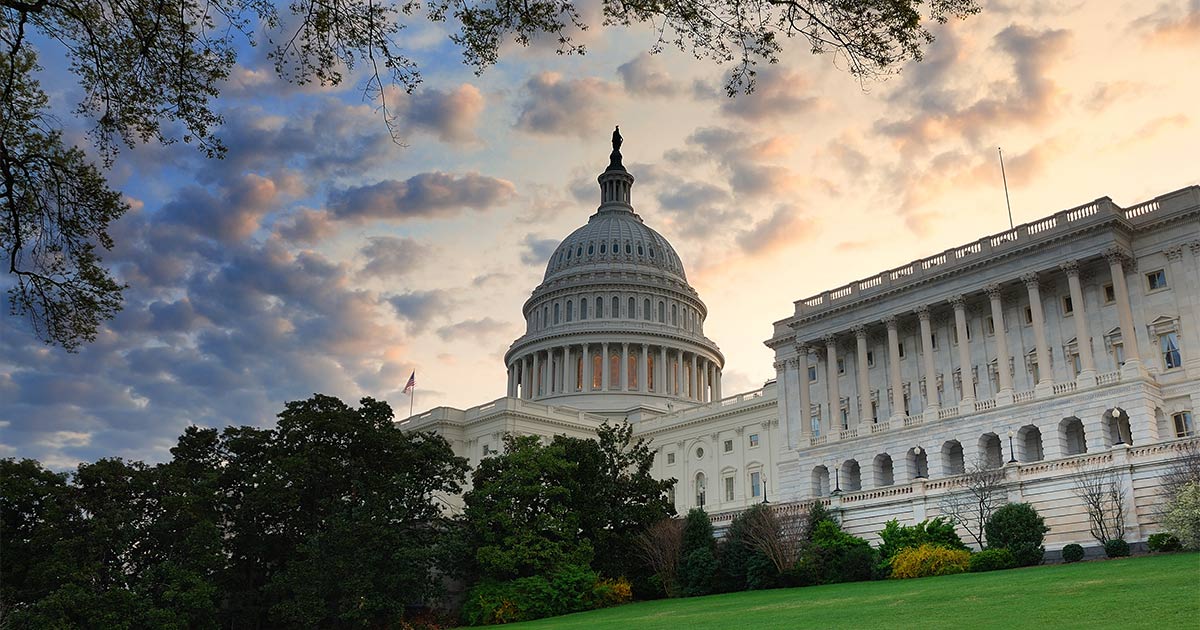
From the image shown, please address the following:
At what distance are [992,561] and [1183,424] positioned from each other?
2287cm

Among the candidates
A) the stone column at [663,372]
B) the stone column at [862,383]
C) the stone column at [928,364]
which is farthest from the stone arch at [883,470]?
the stone column at [663,372]

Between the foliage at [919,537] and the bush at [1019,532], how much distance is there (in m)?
2.16

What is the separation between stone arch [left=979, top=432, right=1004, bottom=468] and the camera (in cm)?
6588

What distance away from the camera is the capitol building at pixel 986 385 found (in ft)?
186

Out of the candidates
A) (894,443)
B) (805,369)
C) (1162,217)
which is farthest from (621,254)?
(1162,217)

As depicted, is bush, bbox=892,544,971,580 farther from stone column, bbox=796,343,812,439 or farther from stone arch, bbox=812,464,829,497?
stone column, bbox=796,343,812,439

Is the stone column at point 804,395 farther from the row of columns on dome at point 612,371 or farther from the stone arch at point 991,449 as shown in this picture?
the row of columns on dome at point 612,371

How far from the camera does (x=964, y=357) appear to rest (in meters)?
69.8

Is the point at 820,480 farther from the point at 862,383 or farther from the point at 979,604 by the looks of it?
the point at 979,604

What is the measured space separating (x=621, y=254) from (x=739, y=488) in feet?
176

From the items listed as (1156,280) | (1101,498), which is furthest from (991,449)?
(1101,498)

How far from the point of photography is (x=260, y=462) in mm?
56844

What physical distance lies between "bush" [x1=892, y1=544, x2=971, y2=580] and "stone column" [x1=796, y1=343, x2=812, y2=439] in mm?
31963

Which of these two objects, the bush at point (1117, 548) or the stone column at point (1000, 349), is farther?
the stone column at point (1000, 349)
